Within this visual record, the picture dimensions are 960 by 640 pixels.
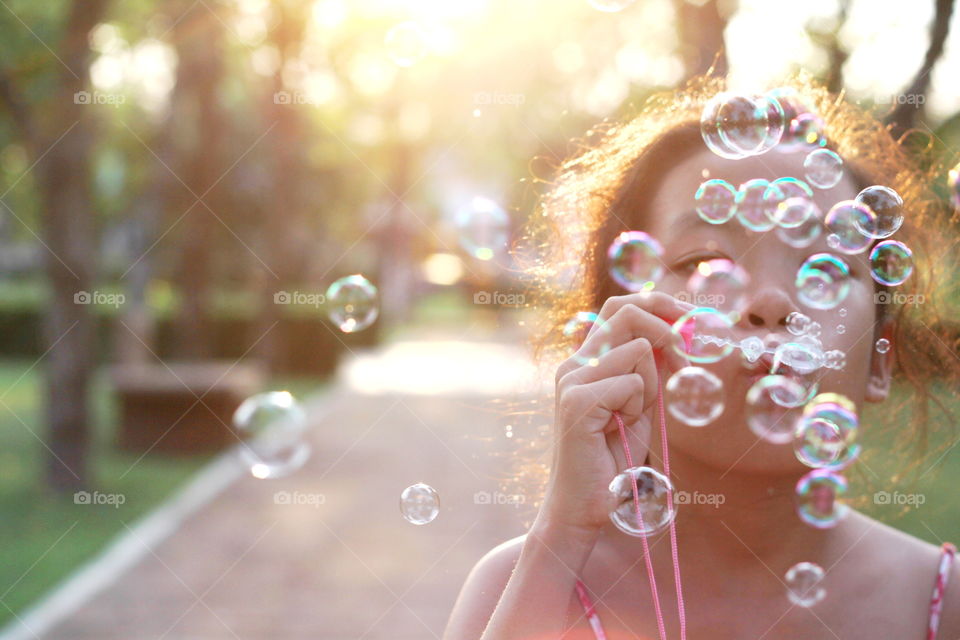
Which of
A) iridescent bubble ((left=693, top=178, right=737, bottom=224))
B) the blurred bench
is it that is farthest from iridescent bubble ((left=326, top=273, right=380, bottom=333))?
the blurred bench

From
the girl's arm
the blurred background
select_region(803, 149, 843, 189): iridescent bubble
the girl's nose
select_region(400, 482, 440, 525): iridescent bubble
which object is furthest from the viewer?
the blurred background

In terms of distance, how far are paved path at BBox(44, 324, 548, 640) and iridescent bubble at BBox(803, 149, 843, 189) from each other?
88 centimetres

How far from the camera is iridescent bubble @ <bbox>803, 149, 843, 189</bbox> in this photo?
83.3 inches

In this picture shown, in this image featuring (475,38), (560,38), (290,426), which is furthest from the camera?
(475,38)

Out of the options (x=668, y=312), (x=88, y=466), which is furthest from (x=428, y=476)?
(x=668, y=312)

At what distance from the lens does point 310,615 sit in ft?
17.8

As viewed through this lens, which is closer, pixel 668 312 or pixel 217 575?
pixel 668 312

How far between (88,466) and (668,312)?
772 cm

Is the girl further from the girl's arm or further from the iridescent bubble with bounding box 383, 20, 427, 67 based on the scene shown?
the iridescent bubble with bounding box 383, 20, 427, 67

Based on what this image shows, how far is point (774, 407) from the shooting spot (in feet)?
5.93

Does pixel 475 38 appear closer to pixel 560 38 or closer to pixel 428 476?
pixel 560 38

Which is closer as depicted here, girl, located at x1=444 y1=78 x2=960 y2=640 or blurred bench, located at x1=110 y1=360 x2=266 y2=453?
girl, located at x1=444 y1=78 x2=960 y2=640

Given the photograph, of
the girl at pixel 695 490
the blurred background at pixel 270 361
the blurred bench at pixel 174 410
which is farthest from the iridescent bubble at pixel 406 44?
the blurred bench at pixel 174 410

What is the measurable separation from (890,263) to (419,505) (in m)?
1.29
